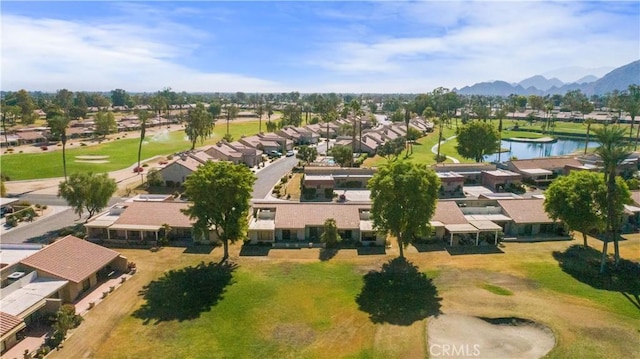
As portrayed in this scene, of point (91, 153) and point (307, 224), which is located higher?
point (91, 153)

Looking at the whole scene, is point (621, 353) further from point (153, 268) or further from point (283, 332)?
point (153, 268)

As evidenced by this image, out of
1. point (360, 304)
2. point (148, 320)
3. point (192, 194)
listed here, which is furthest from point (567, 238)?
point (148, 320)

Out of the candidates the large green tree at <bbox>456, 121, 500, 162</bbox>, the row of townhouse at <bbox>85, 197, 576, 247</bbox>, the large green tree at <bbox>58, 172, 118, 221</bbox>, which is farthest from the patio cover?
the large green tree at <bbox>58, 172, 118, 221</bbox>

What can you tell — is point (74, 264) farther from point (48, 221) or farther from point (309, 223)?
point (309, 223)

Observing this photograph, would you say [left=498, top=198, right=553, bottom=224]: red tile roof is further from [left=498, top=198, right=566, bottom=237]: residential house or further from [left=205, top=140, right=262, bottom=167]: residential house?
[left=205, top=140, right=262, bottom=167]: residential house

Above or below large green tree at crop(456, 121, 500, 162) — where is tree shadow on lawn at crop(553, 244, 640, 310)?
below

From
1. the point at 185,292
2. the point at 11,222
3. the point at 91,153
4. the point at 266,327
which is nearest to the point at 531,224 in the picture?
the point at 266,327
